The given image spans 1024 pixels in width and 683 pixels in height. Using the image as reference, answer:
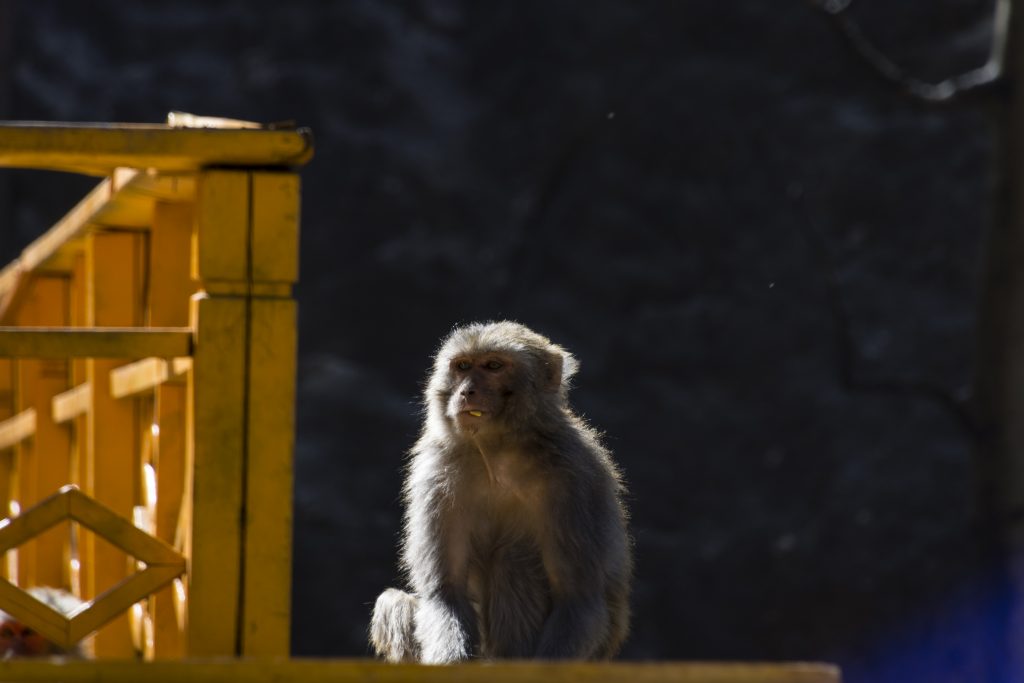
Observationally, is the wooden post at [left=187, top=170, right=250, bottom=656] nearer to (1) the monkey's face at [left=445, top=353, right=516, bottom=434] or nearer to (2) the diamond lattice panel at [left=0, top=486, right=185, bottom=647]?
(2) the diamond lattice panel at [left=0, top=486, right=185, bottom=647]

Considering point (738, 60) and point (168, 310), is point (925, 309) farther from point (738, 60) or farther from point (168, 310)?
point (168, 310)

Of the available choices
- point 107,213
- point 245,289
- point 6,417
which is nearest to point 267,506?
point 245,289

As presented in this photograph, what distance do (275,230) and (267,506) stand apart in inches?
19.7

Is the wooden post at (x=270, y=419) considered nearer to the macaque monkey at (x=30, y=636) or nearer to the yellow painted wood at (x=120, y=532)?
the yellow painted wood at (x=120, y=532)

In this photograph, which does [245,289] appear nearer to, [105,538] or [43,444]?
[105,538]

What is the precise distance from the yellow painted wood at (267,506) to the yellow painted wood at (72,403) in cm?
120

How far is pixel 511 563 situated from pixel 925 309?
7.22 meters

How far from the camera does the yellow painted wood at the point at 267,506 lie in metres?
2.79

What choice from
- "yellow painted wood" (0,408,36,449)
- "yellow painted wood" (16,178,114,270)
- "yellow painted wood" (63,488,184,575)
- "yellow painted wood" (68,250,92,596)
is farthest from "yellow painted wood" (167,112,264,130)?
"yellow painted wood" (0,408,36,449)

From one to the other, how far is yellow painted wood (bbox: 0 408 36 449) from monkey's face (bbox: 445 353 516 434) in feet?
4.75

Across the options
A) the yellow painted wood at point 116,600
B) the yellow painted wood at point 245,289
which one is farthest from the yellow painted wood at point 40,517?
the yellow painted wood at point 245,289

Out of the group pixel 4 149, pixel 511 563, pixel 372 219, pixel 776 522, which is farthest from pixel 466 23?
pixel 4 149

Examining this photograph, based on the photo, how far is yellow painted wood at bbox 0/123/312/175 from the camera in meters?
2.79

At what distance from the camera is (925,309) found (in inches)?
421
